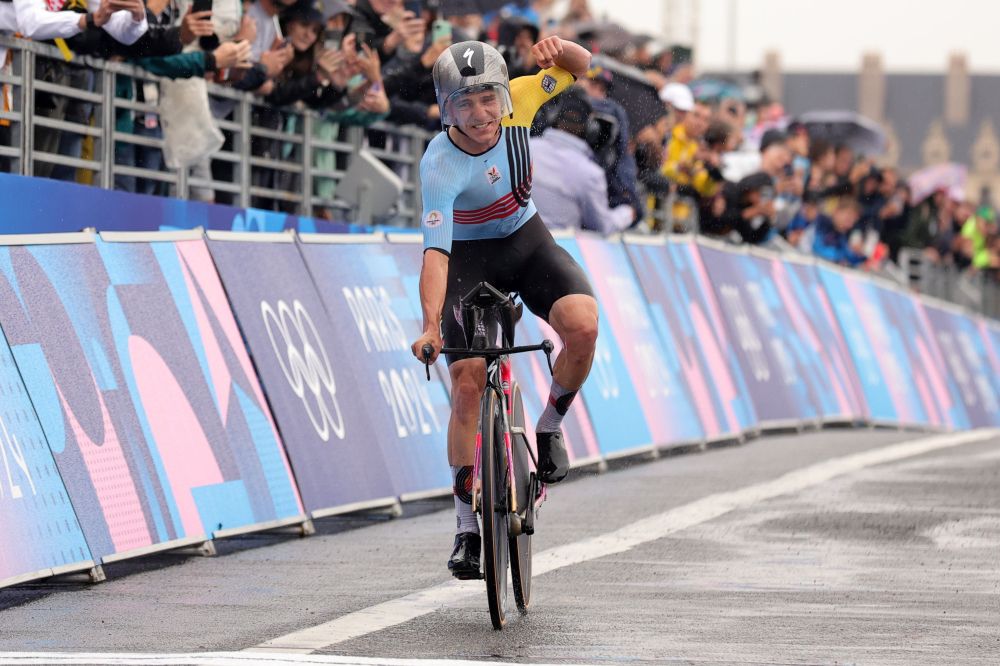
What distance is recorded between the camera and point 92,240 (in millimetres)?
10242

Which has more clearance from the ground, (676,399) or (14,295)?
(14,295)

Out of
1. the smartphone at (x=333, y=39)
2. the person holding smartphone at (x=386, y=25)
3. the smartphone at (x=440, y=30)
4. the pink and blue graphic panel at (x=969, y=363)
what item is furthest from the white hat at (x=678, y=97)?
the pink and blue graphic panel at (x=969, y=363)

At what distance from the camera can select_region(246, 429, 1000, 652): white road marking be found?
25.6ft

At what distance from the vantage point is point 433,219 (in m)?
8.42

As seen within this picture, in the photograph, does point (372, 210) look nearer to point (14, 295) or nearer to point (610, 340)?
point (610, 340)

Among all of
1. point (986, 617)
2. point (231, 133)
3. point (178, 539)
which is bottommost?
point (986, 617)

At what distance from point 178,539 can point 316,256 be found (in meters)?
2.76

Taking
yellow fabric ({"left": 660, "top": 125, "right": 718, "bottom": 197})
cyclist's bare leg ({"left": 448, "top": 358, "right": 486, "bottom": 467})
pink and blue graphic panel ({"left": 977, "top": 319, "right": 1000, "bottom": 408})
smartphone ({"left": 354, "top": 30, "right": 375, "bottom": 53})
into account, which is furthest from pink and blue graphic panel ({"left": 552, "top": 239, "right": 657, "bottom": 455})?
pink and blue graphic panel ({"left": 977, "top": 319, "right": 1000, "bottom": 408})

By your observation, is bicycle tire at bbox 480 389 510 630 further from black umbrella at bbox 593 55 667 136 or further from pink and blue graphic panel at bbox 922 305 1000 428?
pink and blue graphic panel at bbox 922 305 1000 428

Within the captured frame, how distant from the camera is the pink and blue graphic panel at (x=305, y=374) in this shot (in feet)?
37.4

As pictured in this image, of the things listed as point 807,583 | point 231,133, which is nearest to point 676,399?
point 231,133

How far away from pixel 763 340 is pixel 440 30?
5.03 meters

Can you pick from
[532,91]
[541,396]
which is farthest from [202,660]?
[541,396]

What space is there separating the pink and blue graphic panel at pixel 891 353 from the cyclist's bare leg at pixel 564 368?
15.7m
